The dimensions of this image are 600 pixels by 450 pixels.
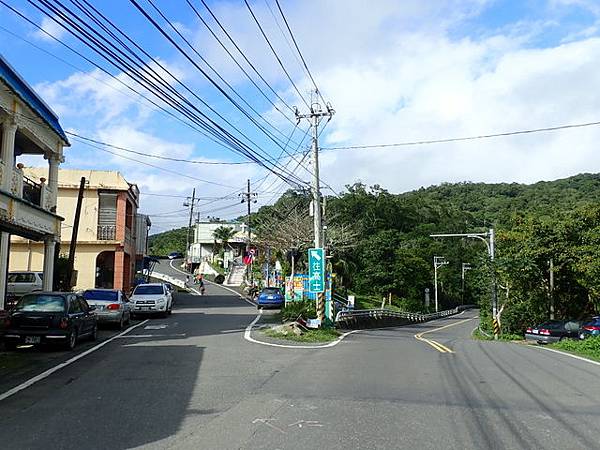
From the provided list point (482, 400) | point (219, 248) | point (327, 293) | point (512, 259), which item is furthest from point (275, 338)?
point (219, 248)

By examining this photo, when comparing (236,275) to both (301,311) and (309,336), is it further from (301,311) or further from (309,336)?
(309,336)

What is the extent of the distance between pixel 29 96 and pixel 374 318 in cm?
2825

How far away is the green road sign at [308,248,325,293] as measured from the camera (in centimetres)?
2417

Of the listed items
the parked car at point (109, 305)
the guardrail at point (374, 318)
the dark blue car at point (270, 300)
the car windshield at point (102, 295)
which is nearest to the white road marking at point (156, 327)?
the parked car at point (109, 305)

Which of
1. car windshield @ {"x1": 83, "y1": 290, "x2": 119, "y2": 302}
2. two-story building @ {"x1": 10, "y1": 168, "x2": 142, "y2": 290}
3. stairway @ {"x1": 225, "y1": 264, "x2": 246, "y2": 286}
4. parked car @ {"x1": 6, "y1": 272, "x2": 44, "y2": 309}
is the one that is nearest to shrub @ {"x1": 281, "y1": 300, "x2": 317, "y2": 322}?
car windshield @ {"x1": 83, "y1": 290, "x2": 119, "y2": 302}

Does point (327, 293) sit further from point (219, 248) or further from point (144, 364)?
point (219, 248)

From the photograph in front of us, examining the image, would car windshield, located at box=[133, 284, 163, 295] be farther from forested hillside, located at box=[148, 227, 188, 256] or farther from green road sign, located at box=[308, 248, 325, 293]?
forested hillside, located at box=[148, 227, 188, 256]

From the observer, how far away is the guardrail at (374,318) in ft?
104

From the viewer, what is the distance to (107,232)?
38.4 meters

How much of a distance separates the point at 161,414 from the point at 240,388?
227 cm

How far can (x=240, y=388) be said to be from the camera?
10242mm

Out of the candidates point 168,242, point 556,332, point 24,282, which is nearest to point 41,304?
point 24,282

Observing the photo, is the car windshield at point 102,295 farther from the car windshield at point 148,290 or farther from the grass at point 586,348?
the grass at point 586,348

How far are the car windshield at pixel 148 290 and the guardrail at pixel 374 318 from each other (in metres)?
8.35
